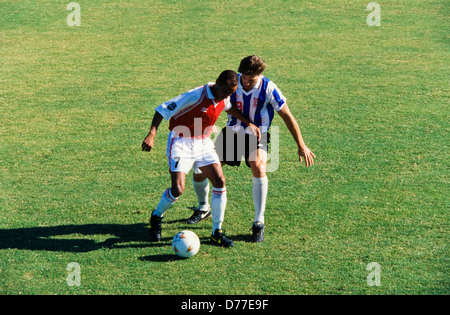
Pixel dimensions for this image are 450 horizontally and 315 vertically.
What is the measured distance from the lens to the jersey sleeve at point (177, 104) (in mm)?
6337

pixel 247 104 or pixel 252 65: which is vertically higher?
pixel 252 65

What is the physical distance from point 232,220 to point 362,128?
152 inches

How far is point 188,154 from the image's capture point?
6539mm

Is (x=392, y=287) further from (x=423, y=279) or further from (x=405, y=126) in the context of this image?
(x=405, y=126)

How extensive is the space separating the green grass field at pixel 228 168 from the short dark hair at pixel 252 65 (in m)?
1.97

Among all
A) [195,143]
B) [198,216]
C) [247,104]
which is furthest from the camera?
[198,216]

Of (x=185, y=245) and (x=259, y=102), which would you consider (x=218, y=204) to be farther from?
(x=259, y=102)

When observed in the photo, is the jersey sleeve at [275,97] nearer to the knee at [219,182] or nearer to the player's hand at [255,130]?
the player's hand at [255,130]

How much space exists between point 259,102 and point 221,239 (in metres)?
1.69

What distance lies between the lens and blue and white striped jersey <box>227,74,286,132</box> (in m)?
6.56

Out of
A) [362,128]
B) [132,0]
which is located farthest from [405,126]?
[132,0]

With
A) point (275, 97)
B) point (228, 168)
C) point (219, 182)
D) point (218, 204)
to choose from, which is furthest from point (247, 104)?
point (228, 168)

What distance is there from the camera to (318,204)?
7539mm
